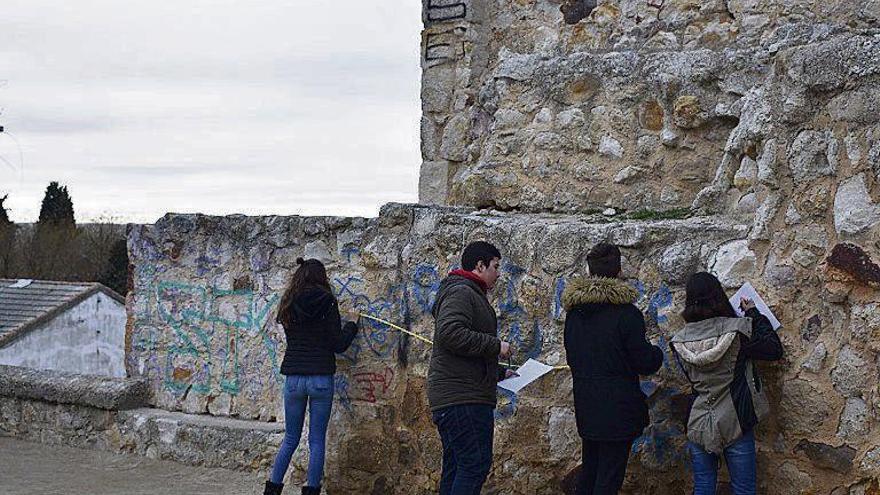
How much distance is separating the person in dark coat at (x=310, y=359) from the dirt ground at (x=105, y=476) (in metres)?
0.77

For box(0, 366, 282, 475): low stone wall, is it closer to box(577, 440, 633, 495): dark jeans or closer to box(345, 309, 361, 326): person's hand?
box(345, 309, 361, 326): person's hand

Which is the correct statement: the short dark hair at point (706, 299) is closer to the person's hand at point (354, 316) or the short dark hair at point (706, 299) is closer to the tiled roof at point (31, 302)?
the person's hand at point (354, 316)

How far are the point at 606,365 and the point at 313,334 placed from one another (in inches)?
79.5

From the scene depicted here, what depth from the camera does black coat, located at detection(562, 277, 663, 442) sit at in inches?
208

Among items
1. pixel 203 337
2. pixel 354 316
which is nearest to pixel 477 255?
pixel 354 316

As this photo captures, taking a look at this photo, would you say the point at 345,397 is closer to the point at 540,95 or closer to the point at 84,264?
the point at 540,95

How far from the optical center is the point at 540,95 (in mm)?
7414

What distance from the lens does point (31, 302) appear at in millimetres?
20234

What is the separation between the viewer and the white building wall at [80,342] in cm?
1972

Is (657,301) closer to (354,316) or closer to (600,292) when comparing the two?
(600,292)

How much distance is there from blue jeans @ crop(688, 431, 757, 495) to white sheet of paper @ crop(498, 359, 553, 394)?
949 millimetres

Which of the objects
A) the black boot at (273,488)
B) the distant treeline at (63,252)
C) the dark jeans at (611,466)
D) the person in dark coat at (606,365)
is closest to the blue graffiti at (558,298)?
the person in dark coat at (606,365)

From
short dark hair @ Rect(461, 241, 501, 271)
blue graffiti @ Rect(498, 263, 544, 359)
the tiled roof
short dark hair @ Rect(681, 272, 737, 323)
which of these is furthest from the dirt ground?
the tiled roof

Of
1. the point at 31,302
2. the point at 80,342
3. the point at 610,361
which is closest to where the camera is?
the point at 610,361
